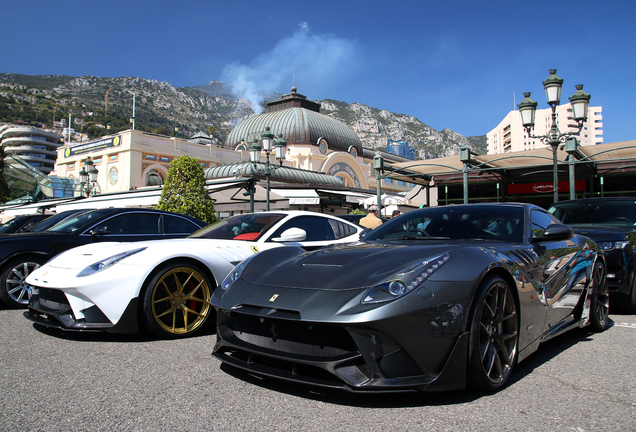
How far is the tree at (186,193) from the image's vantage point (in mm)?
14703

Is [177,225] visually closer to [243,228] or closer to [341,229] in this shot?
[243,228]

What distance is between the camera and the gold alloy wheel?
402cm

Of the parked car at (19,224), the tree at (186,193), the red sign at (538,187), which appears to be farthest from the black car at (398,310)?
the red sign at (538,187)

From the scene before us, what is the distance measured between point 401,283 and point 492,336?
2.45 ft

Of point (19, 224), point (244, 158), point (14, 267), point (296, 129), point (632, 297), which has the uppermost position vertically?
point (296, 129)

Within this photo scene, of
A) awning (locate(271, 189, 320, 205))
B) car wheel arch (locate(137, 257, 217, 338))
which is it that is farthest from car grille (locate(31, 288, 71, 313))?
→ awning (locate(271, 189, 320, 205))

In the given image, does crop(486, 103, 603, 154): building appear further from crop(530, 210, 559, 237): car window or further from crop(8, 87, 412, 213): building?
crop(530, 210, 559, 237): car window

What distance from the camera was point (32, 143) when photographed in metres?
121

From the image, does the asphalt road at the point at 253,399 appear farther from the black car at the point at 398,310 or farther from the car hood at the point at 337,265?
the car hood at the point at 337,265

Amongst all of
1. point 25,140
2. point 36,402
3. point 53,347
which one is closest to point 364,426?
point 36,402

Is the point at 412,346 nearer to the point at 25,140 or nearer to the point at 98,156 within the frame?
A: the point at 98,156

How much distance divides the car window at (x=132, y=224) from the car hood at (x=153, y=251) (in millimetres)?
1871

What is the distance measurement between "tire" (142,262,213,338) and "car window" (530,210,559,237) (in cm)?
288

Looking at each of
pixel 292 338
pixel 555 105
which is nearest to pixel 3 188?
pixel 555 105
